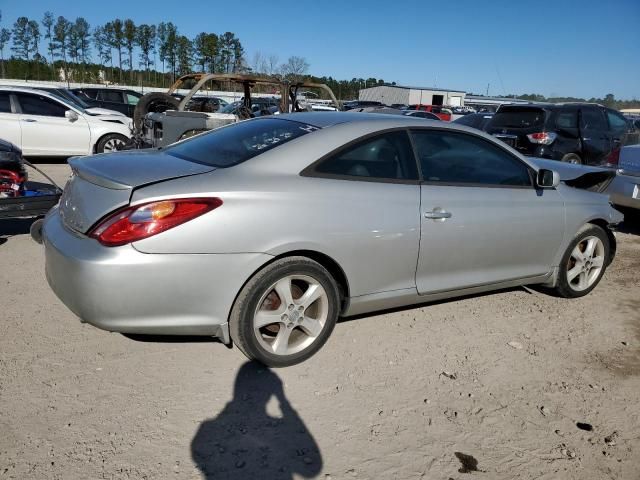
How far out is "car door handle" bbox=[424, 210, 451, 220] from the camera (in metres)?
3.57

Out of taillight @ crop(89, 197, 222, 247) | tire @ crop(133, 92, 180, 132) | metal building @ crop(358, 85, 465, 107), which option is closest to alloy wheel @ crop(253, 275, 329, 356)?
taillight @ crop(89, 197, 222, 247)

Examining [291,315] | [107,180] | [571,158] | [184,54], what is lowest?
[291,315]

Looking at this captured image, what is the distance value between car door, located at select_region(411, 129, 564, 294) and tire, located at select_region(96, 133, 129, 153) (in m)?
8.77

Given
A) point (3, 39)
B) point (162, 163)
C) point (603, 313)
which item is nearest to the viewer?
point (162, 163)

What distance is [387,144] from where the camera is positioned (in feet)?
11.8

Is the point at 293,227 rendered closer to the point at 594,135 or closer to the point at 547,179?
the point at 547,179

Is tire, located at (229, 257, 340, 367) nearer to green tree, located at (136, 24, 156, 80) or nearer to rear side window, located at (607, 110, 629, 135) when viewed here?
rear side window, located at (607, 110, 629, 135)

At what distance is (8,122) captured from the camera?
10133 mm

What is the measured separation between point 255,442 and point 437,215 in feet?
6.27

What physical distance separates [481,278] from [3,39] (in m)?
78.5

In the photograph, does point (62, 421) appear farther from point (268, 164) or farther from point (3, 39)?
point (3, 39)

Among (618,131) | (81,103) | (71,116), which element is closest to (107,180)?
(71,116)

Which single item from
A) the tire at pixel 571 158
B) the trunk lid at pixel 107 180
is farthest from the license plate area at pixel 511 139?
the trunk lid at pixel 107 180

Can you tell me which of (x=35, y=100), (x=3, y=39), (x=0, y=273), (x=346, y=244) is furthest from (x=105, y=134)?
(x=3, y=39)
